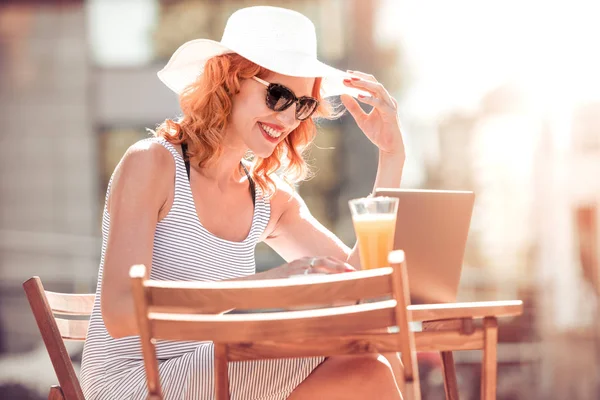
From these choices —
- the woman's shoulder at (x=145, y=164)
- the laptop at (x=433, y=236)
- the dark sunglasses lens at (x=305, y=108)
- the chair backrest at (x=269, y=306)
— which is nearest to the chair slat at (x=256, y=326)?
the chair backrest at (x=269, y=306)

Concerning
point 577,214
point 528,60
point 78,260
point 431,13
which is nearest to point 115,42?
point 78,260

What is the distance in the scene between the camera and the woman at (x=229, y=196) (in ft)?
6.40

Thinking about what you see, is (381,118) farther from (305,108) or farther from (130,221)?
(130,221)

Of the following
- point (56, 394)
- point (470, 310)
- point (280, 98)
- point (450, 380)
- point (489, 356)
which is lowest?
point (450, 380)

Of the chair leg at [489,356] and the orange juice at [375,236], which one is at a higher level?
the orange juice at [375,236]

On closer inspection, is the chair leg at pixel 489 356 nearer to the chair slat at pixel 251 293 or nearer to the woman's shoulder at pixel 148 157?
the chair slat at pixel 251 293

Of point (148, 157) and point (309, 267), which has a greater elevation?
point (148, 157)

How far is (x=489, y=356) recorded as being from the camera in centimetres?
185

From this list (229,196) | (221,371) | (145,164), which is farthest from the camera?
(229,196)

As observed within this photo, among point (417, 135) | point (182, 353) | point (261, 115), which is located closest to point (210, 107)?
point (261, 115)

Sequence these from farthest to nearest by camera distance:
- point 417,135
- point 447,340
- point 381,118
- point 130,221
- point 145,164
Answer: point 417,135
point 381,118
point 145,164
point 130,221
point 447,340

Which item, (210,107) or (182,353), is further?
(210,107)

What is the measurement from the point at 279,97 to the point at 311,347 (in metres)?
0.91

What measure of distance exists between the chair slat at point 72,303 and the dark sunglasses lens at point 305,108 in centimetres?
74
